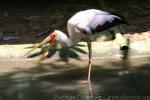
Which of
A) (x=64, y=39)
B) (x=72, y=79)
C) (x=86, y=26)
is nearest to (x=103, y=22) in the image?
(x=86, y=26)

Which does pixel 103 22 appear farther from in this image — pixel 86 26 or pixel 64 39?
pixel 64 39

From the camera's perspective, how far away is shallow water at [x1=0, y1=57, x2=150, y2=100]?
657cm

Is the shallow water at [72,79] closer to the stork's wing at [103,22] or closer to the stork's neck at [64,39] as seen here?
the stork's neck at [64,39]

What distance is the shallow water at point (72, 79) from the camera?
21.6 feet

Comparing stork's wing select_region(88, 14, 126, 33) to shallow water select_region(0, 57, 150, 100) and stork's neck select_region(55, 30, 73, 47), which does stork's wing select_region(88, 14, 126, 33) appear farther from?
shallow water select_region(0, 57, 150, 100)

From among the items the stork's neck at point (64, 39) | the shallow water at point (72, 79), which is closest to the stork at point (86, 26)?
the stork's neck at point (64, 39)

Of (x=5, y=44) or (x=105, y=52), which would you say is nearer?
(x=105, y=52)

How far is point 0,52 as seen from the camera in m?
8.58

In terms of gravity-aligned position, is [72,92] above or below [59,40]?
below

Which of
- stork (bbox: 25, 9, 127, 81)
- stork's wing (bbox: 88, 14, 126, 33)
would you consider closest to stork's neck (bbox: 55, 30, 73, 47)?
stork (bbox: 25, 9, 127, 81)

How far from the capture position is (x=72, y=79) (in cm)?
728

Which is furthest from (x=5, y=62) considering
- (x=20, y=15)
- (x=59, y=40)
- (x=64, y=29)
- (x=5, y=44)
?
(x=20, y=15)

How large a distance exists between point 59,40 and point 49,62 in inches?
37.8

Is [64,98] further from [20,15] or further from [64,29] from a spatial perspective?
[20,15]
